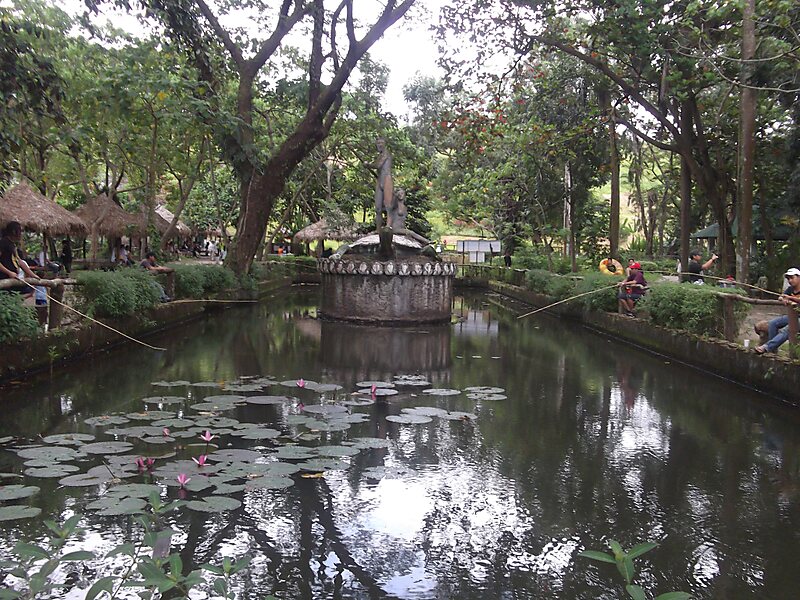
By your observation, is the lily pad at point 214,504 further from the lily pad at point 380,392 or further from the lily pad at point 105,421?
the lily pad at point 380,392

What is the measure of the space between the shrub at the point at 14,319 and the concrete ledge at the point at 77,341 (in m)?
0.27

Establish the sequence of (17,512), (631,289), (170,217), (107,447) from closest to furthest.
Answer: (17,512), (107,447), (631,289), (170,217)

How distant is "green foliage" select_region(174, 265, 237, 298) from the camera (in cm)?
1553

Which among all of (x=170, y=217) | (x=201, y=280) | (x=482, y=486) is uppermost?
(x=170, y=217)

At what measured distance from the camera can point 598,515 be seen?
14.9 ft

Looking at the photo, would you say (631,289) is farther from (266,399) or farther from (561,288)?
(266,399)

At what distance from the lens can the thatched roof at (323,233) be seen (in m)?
32.9

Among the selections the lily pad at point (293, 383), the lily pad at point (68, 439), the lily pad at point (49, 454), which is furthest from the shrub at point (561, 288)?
the lily pad at point (49, 454)

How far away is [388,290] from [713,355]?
284 inches

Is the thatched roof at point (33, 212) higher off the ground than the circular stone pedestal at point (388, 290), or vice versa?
the thatched roof at point (33, 212)

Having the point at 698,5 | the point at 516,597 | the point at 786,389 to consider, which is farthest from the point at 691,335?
the point at 516,597

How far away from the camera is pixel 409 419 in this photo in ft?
22.4

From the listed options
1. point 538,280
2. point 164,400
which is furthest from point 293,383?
point 538,280

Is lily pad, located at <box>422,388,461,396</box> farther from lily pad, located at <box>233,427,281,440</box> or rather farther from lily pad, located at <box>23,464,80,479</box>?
lily pad, located at <box>23,464,80,479</box>
